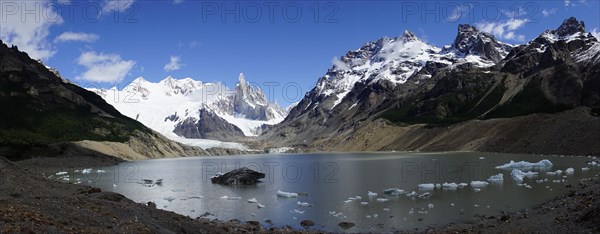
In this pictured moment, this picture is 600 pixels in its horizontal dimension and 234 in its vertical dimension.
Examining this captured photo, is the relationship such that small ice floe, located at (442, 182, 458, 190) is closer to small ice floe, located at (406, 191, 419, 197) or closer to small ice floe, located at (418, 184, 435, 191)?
small ice floe, located at (418, 184, 435, 191)

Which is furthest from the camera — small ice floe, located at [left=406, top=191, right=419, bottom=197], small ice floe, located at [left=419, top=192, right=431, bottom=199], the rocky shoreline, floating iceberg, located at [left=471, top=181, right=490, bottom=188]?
floating iceberg, located at [left=471, top=181, right=490, bottom=188]

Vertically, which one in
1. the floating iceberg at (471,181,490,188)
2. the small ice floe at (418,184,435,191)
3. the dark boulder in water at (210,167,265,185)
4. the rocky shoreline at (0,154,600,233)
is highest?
the rocky shoreline at (0,154,600,233)

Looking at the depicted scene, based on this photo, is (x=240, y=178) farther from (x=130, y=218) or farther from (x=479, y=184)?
(x=130, y=218)

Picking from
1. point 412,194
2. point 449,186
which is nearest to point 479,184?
point 449,186

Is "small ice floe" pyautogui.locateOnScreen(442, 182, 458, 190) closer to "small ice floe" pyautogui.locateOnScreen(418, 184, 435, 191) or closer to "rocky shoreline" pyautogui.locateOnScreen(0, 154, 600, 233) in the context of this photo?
"small ice floe" pyautogui.locateOnScreen(418, 184, 435, 191)

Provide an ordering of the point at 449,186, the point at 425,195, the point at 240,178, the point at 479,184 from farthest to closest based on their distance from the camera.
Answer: the point at 240,178 < the point at 479,184 < the point at 449,186 < the point at 425,195

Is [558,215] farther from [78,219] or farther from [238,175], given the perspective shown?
[238,175]

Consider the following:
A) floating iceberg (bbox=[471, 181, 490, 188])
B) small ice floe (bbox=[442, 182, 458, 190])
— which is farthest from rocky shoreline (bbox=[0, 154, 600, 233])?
small ice floe (bbox=[442, 182, 458, 190])

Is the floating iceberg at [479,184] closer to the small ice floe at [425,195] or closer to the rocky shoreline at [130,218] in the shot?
the small ice floe at [425,195]

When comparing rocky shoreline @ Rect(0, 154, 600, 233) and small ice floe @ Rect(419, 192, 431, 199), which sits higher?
rocky shoreline @ Rect(0, 154, 600, 233)

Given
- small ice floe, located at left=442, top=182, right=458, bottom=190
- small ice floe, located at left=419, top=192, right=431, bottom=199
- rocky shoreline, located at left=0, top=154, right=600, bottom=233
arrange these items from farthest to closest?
small ice floe, located at left=442, top=182, right=458, bottom=190
small ice floe, located at left=419, top=192, right=431, bottom=199
rocky shoreline, located at left=0, top=154, right=600, bottom=233

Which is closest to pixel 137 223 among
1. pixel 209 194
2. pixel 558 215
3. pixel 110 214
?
pixel 110 214

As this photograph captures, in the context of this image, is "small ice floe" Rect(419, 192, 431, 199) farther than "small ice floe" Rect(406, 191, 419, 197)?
No

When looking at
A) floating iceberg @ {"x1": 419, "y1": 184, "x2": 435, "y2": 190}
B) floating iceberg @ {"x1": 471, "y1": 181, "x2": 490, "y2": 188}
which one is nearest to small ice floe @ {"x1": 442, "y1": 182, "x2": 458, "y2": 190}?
floating iceberg @ {"x1": 419, "y1": 184, "x2": 435, "y2": 190}
